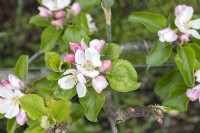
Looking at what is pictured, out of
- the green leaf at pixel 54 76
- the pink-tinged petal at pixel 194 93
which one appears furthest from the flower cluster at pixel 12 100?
the pink-tinged petal at pixel 194 93

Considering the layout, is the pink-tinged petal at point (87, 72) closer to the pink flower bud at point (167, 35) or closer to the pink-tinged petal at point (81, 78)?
the pink-tinged petal at point (81, 78)

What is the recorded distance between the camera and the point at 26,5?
2.30 meters

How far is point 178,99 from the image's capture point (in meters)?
1.45

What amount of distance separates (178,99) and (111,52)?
1.10ft

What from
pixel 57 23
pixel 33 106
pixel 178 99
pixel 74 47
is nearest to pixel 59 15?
pixel 57 23

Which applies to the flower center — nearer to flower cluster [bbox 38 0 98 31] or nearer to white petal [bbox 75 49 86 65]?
white petal [bbox 75 49 86 65]

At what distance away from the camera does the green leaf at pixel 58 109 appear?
3.83ft

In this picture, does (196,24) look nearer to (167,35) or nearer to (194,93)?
(167,35)

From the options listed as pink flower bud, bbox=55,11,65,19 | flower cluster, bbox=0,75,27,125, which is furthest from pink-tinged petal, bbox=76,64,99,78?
pink flower bud, bbox=55,11,65,19

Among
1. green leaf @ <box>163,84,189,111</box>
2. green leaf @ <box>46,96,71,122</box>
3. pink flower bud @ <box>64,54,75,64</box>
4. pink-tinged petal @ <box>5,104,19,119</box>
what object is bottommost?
green leaf @ <box>163,84,189,111</box>

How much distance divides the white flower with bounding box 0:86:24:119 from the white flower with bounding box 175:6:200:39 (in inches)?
20.8

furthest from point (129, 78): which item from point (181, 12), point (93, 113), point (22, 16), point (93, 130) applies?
point (22, 16)

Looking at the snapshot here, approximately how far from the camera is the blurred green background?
209 cm

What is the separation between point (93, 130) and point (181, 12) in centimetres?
96
